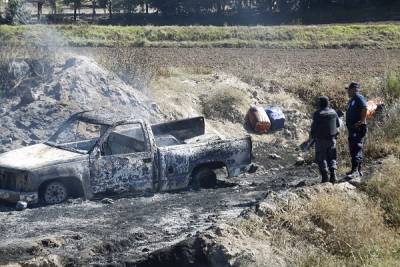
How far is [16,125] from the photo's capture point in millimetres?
16875

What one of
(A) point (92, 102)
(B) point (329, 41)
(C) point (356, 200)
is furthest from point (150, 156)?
(B) point (329, 41)

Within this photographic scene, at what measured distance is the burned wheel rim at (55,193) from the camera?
12875 millimetres

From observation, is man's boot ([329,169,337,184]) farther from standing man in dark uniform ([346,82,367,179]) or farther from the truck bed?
the truck bed

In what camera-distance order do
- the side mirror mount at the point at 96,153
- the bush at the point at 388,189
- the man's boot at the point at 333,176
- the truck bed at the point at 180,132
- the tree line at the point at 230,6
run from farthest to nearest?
1. the tree line at the point at 230,6
2. the truck bed at the point at 180,132
3. the man's boot at the point at 333,176
4. the side mirror mount at the point at 96,153
5. the bush at the point at 388,189

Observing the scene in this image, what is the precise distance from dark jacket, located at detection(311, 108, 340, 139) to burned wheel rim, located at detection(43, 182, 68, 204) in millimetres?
4541

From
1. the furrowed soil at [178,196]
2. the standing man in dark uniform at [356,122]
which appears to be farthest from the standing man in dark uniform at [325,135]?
the furrowed soil at [178,196]

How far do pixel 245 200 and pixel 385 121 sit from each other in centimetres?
606

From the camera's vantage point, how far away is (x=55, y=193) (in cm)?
1297

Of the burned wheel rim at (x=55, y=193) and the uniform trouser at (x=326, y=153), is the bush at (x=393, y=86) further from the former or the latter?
the burned wheel rim at (x=55, y=193)

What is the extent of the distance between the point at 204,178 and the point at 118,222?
118 inches

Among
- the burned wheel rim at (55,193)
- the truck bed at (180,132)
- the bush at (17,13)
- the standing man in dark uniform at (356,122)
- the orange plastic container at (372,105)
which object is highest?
the bush at (17,13)

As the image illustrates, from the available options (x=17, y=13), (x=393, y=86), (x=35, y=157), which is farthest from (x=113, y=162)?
(x=17, y=13)

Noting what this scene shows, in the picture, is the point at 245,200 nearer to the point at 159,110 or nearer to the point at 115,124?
the point at 115,124

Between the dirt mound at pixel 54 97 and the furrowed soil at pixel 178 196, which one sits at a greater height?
the dirt mound at pixel 54 97
